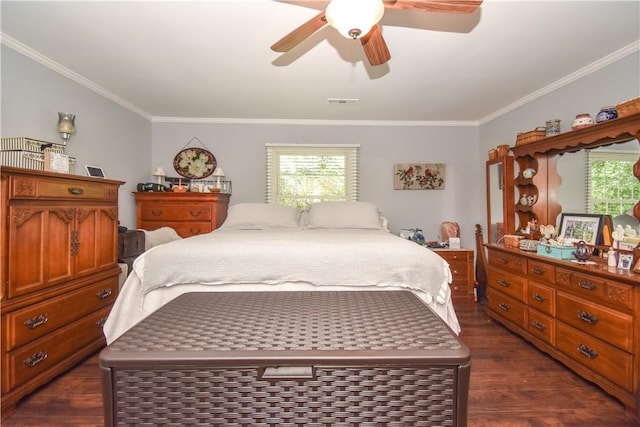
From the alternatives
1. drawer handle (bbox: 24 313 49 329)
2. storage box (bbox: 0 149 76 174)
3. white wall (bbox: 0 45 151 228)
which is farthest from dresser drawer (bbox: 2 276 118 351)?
white wall (bbox: 0 45 151 228)

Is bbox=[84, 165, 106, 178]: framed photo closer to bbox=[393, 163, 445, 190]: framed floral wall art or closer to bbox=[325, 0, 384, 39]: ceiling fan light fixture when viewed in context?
bbox=[325, 0, 384, 39]: ceiling fan light fixture

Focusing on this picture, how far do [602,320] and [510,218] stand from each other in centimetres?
143

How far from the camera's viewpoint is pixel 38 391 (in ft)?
5.79

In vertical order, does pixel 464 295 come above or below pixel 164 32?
below

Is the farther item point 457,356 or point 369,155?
point 369,155

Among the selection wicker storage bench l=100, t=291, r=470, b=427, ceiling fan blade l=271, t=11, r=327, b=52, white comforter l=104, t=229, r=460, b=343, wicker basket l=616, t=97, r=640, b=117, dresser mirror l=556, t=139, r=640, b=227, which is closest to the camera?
wicker storage bench l=100, t=291, r=470, b=427

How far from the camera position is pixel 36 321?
1722 millimetres

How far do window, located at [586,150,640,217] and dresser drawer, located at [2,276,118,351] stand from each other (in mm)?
3745

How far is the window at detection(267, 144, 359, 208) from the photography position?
4129 mm

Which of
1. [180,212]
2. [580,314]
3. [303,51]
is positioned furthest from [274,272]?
[180,212]

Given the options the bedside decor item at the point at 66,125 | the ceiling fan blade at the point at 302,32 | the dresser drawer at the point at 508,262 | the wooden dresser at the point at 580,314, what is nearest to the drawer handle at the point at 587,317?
the wooden dresser at the point at 580,314

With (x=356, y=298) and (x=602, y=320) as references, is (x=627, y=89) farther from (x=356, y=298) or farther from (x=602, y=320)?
(x=356, y=298)

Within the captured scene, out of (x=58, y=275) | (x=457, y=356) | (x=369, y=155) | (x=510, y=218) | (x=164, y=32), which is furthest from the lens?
(x=369, y=155)

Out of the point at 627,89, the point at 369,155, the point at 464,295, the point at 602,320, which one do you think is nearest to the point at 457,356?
the point at 602,320
